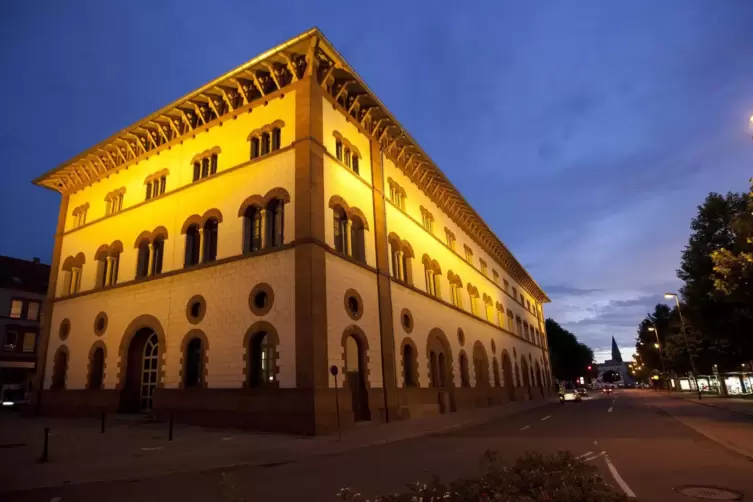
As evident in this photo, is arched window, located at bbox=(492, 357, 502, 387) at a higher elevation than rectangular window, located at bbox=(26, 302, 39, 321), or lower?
lower

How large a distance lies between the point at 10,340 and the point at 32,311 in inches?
143

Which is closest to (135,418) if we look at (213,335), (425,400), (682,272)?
(213,335)

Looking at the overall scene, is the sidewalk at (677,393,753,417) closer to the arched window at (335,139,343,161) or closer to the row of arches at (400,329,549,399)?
the row of arches at (400,329,549,399)

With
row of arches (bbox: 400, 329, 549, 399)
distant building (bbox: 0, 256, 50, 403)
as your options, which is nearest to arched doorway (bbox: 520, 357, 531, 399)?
row of arches (bbox: 400, 329, 549, 399)

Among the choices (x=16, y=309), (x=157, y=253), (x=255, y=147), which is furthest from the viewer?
(x=16, y=309)

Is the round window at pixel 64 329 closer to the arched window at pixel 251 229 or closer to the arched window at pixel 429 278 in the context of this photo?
the arched window at pixel 251 229

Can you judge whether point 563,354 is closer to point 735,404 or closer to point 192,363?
point 735,404

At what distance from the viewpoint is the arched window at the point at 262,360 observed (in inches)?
717

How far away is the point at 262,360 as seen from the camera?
18.7 meters

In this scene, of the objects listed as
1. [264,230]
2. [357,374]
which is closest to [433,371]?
A: [357,374]

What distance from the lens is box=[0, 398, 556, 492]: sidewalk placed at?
10039 mm

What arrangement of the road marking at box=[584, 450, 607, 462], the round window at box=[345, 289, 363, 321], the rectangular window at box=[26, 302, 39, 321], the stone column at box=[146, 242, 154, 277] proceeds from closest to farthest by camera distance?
1. the road marking at box=[584, 450, 607, 462]
2. the round window at box=[345, 289, 363, 321]
3. the stone column at box=[146, 242, 154, 277]
4. the rectangular window at box=[26, 302, 39, 321]

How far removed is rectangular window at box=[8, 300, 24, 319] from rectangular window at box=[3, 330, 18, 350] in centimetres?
171

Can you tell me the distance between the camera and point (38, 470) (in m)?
10.2
